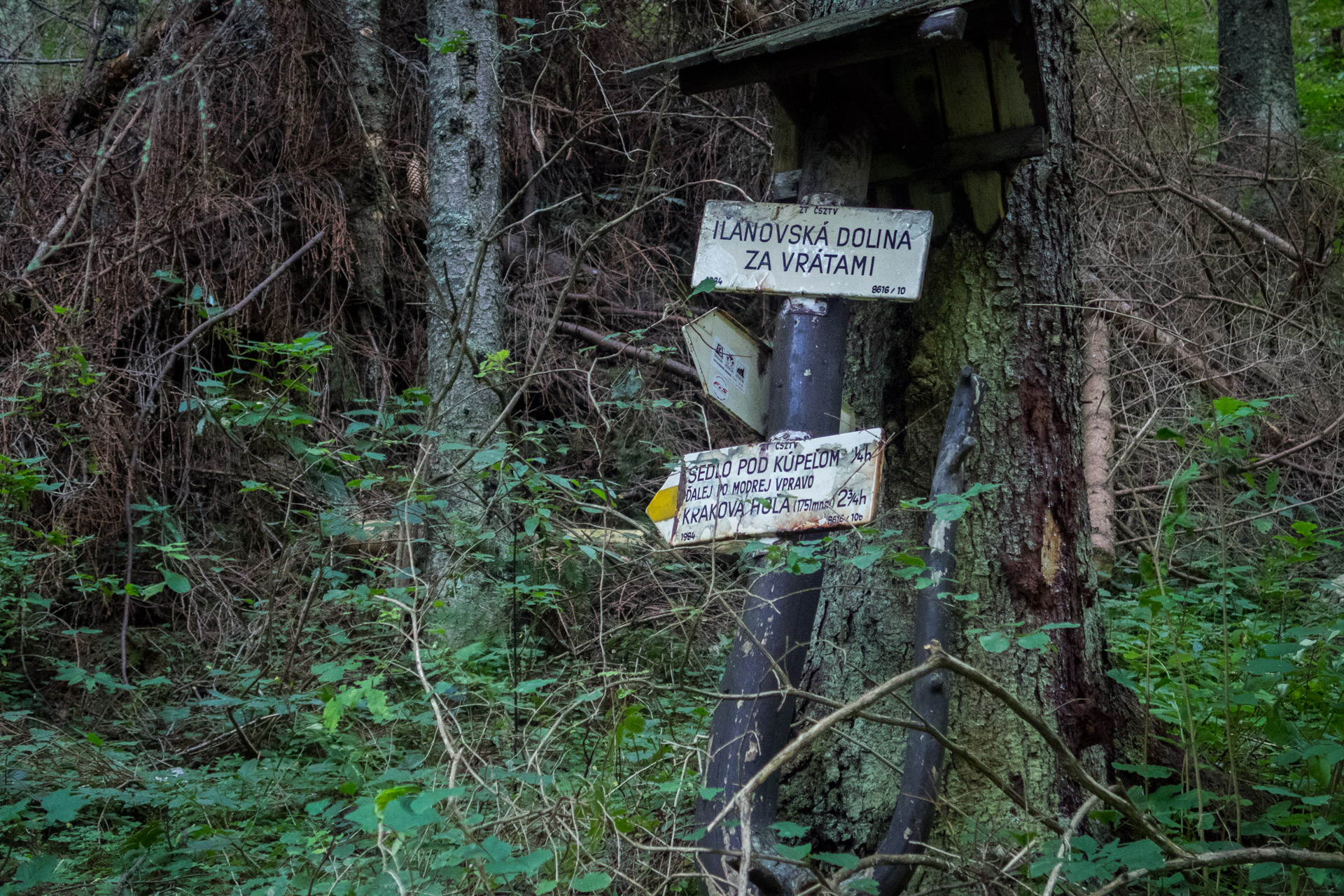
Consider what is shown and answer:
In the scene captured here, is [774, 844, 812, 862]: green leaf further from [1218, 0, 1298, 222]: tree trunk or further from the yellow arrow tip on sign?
[1218, 0, 1298, 222]: tree trunk

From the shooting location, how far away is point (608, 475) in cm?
631

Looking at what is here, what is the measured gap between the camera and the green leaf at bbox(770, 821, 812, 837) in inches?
92.9

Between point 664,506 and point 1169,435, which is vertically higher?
point 1169,435

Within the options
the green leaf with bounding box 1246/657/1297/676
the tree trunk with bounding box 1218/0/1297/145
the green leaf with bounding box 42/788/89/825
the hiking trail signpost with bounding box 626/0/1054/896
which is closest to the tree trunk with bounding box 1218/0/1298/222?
the tree trunk with bounding box 1218/0/1297/145

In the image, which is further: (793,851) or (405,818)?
(793,851)

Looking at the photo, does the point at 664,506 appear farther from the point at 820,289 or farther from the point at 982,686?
the point at 982,686

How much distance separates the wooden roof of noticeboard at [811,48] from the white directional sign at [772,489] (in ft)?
3.02

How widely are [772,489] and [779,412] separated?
23 centimetres

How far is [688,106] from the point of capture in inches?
272

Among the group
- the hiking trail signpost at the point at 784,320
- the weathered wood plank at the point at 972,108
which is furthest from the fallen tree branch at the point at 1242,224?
the hiking trail signpost at the point at 784,320

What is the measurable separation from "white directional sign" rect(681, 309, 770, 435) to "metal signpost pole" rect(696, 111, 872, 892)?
0.07m

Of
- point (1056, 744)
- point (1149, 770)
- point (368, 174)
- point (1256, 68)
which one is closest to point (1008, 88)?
point (1056, 744)

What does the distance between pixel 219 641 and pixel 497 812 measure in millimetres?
2925

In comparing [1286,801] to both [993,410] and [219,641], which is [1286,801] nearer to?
[993,410]
